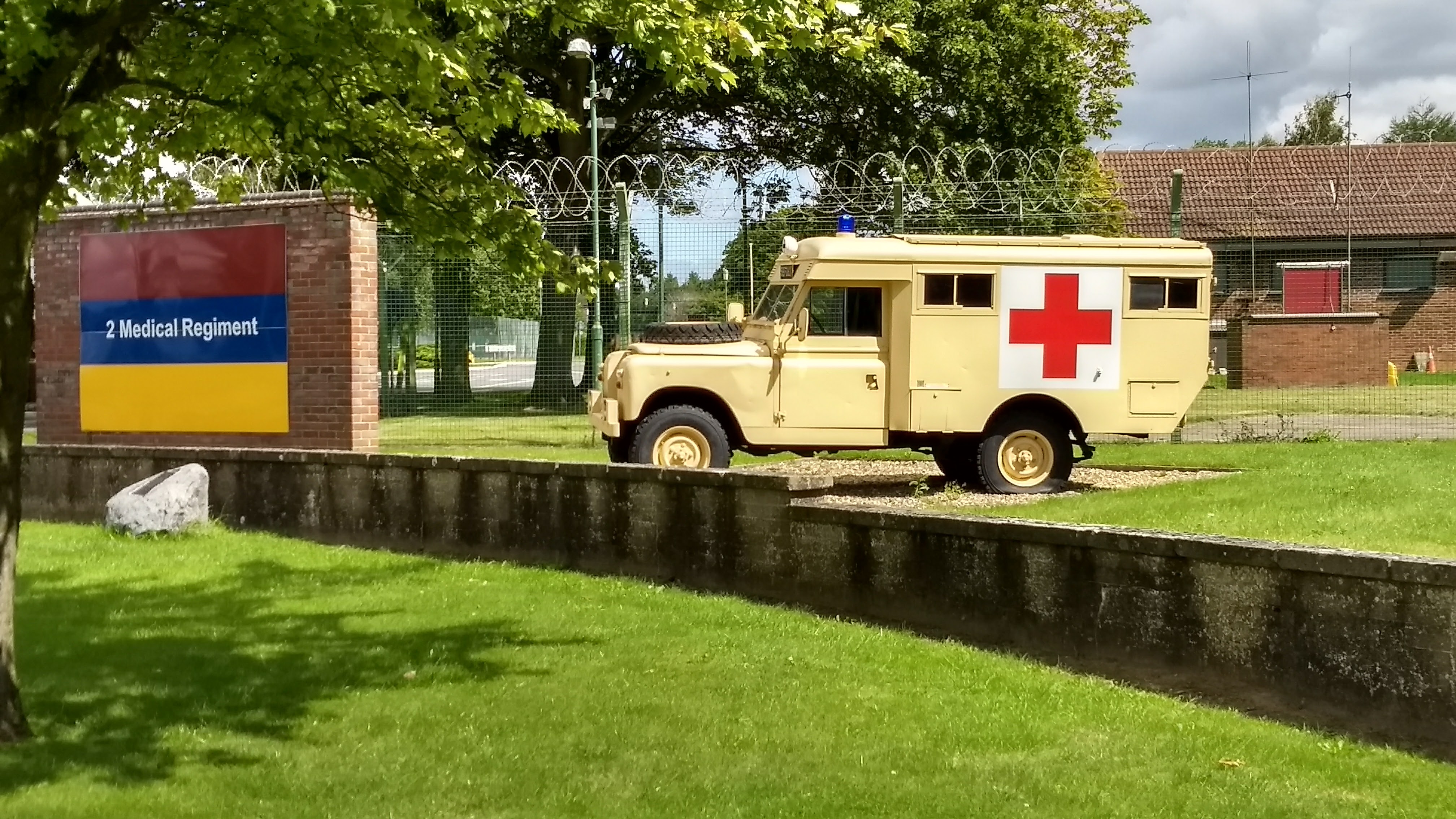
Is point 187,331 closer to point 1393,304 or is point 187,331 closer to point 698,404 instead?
point 698,404

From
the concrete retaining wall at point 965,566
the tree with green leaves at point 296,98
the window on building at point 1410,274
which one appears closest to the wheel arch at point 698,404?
the concrete retaining wall at point 965,566

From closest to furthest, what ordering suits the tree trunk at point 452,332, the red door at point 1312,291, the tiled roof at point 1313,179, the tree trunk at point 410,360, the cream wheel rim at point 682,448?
the cream wheel rim at point 682,448
the tree trunk at point 452,332
the tree trunk at point 410,360
the red door at point 1312,291
the tiled roof at point 1313,179

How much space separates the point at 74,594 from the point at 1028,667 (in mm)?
5428

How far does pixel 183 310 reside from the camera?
15008 mm

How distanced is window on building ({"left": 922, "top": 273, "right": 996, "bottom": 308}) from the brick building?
5.00m

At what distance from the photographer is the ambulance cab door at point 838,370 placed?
1216 centimetres

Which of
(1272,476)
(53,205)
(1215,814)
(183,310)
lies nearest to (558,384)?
(183,310)

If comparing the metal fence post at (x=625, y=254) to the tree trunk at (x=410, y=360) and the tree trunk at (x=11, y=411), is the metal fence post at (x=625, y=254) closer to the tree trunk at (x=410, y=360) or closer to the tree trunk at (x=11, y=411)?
the tree trunk at (x=410, y=360)

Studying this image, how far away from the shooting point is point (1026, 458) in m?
12.3

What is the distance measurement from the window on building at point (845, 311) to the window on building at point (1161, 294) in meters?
2.02

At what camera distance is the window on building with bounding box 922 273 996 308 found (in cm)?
1209

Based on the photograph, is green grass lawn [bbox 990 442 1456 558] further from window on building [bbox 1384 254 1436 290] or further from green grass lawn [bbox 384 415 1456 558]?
window on building [bbox 1384 254 1436 290]

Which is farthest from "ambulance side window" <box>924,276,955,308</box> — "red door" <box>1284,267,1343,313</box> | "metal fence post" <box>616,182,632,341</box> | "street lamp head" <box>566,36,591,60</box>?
"red door" <box>1284,267,1343,313</box>

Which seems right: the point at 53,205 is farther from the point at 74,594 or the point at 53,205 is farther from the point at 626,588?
the point at 626,588
